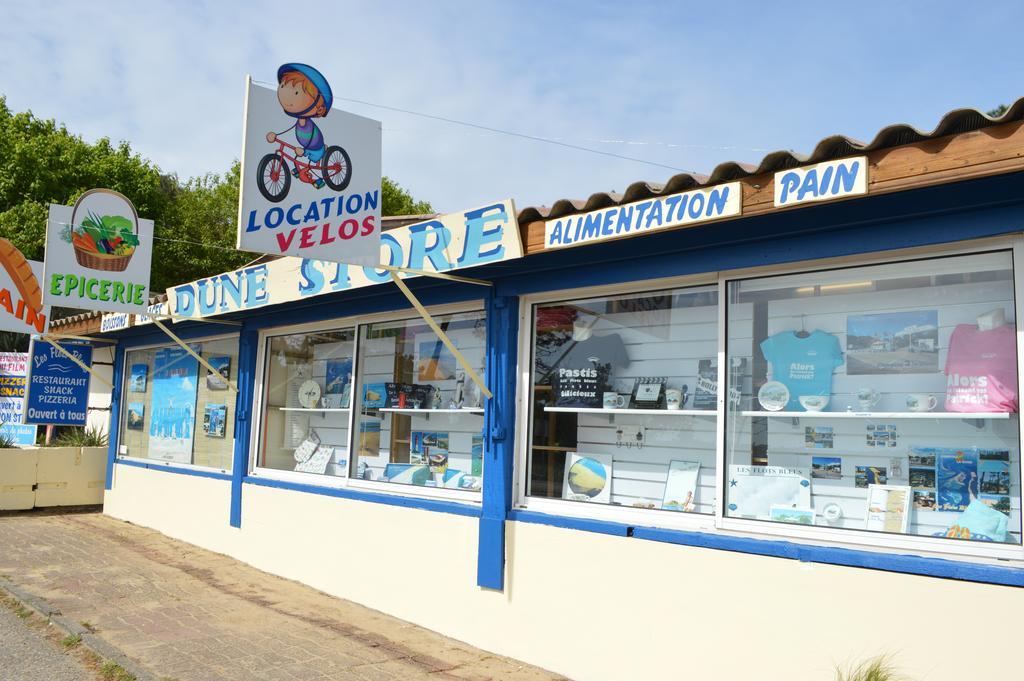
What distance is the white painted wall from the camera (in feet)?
13.1

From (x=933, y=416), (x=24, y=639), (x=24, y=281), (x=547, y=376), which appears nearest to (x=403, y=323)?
(x=547, y=376)

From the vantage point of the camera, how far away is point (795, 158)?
164 inches

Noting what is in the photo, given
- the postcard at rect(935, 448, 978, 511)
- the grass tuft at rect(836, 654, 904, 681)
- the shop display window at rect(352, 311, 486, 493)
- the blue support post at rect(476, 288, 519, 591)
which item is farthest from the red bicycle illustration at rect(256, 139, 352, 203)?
the grass tuft at rect(836, 654, 904, 681)

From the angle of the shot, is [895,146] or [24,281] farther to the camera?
[24,281]

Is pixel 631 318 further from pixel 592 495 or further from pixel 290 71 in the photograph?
pixel 290 71

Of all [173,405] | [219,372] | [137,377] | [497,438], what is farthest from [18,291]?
[497,438]

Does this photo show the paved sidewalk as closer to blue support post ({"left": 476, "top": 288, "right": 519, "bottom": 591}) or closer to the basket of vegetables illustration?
blue support post ({"left": 476, "top": 288, "right": 519, "bottom": 591})

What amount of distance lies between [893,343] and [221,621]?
5504 millimetres

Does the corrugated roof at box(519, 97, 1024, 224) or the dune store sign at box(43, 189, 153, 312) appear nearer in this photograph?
the corrugated roof at box(519, 97, 1024, 224)

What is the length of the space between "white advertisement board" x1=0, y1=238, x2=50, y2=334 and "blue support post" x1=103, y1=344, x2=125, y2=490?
76.7 inches

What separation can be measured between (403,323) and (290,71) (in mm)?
2906

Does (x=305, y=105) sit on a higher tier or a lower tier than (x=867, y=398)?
higher

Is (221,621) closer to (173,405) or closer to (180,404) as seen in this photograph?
(180,404)

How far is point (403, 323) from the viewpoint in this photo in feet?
25.3
